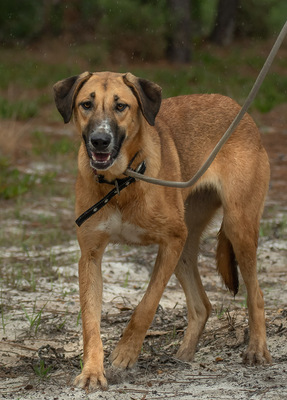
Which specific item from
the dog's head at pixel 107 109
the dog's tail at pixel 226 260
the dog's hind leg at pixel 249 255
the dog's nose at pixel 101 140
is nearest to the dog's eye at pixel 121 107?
the dog's head at pixel 107 109

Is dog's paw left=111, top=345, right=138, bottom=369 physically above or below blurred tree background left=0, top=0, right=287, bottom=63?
above

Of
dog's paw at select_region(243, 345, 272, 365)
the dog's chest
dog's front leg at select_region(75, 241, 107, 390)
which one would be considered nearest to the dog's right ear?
the dog's chest

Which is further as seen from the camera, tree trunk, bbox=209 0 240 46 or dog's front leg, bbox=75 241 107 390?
tree trunk, bbox=209 0 240 46

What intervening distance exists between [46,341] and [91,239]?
1.02 metres

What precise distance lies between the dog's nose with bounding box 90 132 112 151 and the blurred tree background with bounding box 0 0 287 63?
1570 centimetres

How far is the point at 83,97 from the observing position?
4414 mm

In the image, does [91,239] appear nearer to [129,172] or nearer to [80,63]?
[129,172]

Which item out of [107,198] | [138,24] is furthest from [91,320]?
[138,24]

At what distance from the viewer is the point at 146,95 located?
452 cm

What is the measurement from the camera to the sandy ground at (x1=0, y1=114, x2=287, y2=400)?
4.08 m

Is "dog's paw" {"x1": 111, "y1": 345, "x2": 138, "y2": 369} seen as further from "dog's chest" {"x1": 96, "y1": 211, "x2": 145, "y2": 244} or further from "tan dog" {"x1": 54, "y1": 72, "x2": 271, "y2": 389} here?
"dog's chest" {"x1": 96, "y1": 211, "x2": 145, "y2": 244}

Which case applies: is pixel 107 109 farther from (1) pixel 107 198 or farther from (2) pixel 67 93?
(1) pixel 107 198

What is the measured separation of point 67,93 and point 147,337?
178 cm

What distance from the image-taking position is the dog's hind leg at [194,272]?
5.02 metres
